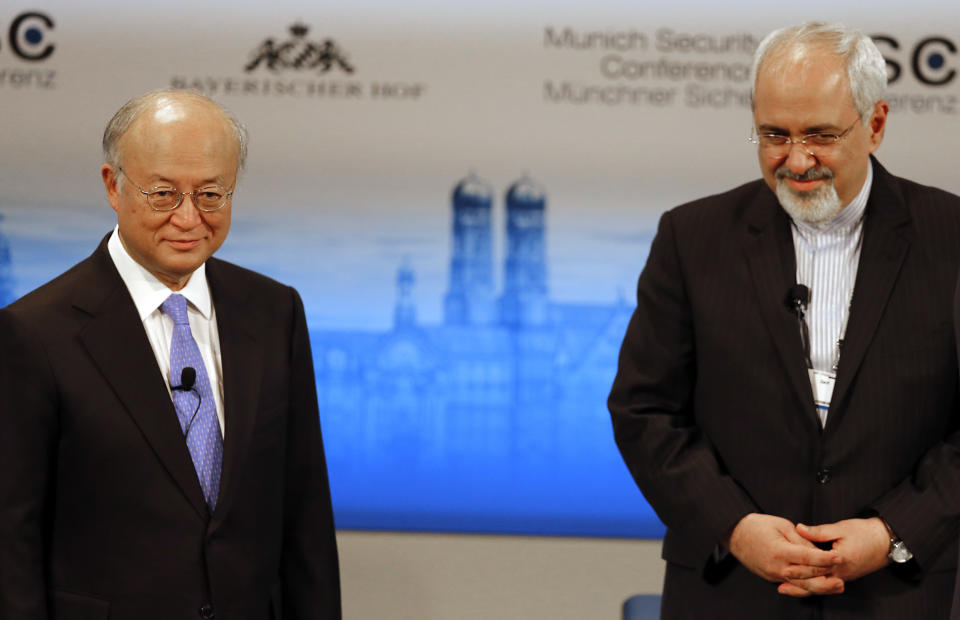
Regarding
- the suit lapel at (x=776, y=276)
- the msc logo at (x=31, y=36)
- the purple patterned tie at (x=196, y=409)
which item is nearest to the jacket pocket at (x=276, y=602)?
the purple patterned tie at (x=196, y=409)

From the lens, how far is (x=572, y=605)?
444 cm

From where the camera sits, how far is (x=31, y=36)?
177 inches

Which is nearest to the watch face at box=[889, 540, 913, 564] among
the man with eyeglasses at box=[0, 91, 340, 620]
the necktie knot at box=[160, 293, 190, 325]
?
the man with eyeglasses at box=[0, 91, 340, 620]

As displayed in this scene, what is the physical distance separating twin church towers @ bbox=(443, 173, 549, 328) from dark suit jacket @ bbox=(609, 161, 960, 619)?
6.25ft

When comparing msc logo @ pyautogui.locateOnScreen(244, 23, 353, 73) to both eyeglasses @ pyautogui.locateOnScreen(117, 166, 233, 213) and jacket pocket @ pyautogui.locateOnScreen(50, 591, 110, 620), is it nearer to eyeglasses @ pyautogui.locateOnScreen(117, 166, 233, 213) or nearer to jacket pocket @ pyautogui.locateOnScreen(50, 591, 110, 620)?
eyeglasses @ pyautogui.locateOnScreen(117, 166, 233, 213)

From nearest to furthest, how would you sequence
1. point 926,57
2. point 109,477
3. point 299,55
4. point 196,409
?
point 109,477, point 196,409, point 926,57, point 299,55

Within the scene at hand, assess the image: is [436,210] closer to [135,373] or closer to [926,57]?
[926,57]

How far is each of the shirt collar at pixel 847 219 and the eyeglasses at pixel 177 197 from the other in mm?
1192

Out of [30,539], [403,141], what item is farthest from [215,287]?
[403,141]

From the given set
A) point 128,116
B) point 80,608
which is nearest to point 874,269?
point 128,116

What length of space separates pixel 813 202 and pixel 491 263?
7.10 feet

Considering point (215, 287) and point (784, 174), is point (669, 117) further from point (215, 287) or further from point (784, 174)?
point (215, 287)

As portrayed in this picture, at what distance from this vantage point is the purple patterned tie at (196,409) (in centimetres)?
221

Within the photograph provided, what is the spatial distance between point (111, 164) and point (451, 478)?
2477 millimetres
